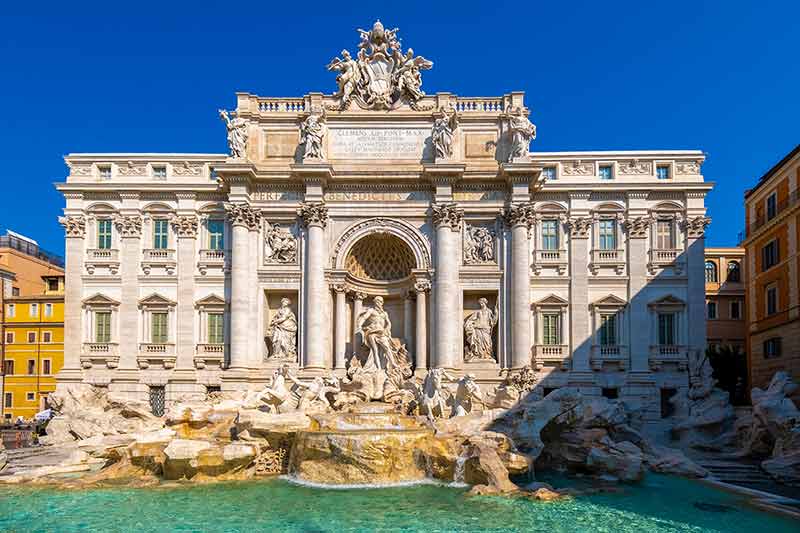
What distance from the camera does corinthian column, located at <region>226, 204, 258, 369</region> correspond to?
25188 millimetres

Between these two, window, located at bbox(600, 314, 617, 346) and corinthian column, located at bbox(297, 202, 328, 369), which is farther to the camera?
window, located at bbox(600, 314, 617, 346)

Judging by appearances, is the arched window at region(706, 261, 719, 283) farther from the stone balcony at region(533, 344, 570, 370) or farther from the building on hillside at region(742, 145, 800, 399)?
the stone balcony at region(533, 344, 570, 370)

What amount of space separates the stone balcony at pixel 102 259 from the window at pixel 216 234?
4097mm

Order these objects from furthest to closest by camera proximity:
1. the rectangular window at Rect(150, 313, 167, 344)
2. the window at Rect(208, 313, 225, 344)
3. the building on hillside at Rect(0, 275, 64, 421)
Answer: the building on hillside at Rect(0, 275, 64, 421) < the rectangular window at Rect(150, 313, 167, 344) < the window at Rect(208, 313, 225, 344)

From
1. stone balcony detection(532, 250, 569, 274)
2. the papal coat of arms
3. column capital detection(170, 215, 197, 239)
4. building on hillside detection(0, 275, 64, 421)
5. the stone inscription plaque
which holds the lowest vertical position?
building on hillside detection(0, 275, 64, 421)

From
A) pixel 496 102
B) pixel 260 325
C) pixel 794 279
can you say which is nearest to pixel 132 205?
pixel 260 325

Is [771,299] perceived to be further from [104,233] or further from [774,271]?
[104,233]

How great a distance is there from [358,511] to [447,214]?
A: 47.7ft

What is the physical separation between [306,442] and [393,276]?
11569 mm

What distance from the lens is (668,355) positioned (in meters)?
25.9

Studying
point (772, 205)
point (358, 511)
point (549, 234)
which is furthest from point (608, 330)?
point (358, 511)

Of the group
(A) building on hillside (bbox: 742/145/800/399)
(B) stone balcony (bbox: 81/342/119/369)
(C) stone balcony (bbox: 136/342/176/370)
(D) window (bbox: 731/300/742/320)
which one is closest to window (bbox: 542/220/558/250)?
(A) building on hillside (bbox: 742/145/800/399)

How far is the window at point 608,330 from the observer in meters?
26.1

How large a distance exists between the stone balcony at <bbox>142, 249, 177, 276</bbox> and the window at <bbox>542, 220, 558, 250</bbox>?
16211mm
